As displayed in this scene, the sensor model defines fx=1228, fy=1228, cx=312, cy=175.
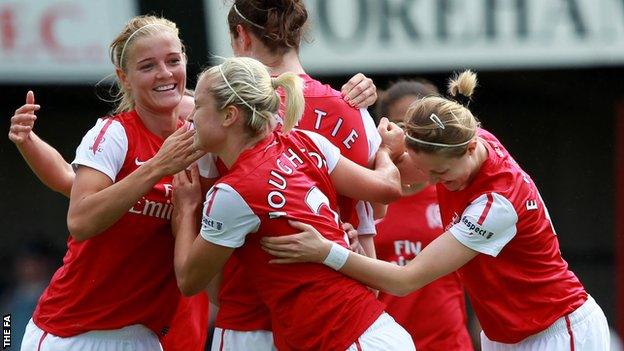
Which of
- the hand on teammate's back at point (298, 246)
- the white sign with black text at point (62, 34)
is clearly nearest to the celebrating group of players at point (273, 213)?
the hand on teammate's back at point (298, 246)

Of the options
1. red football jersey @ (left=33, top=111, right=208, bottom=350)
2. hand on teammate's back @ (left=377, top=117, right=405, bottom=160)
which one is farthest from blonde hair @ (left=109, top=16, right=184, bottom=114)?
hand on teammate's back @ (left=377, top=117, right=405, bottom=160)

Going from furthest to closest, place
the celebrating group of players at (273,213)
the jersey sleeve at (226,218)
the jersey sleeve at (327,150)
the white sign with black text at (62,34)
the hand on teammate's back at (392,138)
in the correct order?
1. the white sign with black text at (62,34)
2. the hand on teammate's back at (392,138)
3. the jersey sleeve at (327,150)
4. the celebrating group of players at (273,213)
5. the jersey sleeve at (226,218)

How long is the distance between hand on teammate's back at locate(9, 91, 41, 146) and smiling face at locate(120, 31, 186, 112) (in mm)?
418

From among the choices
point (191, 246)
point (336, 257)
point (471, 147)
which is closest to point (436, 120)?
point (471, 147)

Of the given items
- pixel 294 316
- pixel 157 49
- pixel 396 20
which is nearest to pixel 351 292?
pixel 294 316

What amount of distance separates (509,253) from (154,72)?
4.54 feet

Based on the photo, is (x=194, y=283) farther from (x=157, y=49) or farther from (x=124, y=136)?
(x=157, y=49)

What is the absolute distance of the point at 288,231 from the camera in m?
3.85

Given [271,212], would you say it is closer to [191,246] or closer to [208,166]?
[191,246]

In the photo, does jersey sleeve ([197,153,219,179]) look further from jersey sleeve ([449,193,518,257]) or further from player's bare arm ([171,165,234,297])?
jersey sleeve ([449,193,518,257])

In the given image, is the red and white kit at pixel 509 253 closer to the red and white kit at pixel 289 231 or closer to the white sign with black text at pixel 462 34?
the red and white kit at pixel 289 231

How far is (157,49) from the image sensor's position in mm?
4273

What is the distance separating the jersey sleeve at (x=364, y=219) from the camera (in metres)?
4.45

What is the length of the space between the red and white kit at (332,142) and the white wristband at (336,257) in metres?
0.37
